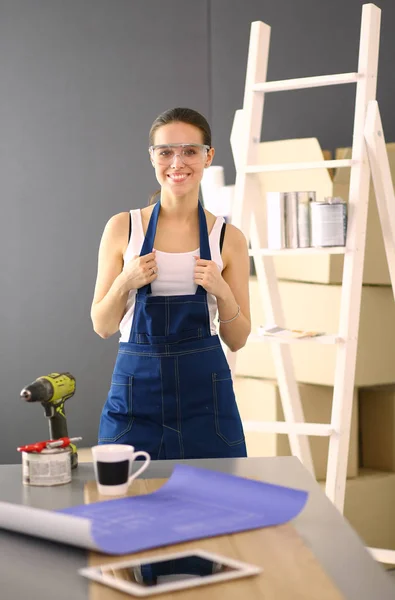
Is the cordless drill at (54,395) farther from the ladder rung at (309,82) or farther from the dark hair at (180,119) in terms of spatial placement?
the ladder rung at (309,82)

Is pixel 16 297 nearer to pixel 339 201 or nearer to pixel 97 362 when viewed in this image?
pixel 97 362

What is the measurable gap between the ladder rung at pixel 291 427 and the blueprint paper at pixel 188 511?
1779 mm

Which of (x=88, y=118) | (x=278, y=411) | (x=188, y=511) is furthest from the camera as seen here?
(x=88, y=118)

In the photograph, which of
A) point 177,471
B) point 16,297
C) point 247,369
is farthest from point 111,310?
point 16,297

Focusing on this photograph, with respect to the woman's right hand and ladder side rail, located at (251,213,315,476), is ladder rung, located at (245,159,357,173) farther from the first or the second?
the woman's right hand

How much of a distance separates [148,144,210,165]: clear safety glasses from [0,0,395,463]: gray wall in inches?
99.9

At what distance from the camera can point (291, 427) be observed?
343 centimetres

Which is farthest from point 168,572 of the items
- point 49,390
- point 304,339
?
point 304,339

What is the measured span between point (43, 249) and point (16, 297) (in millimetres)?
291

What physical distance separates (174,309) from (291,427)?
1.16 m

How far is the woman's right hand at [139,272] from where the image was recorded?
236 centimetres

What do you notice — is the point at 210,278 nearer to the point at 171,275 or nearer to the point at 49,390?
the point at 171,275

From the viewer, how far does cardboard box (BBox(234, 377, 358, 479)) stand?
3955 mm

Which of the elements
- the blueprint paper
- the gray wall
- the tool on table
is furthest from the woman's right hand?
the gray wall
